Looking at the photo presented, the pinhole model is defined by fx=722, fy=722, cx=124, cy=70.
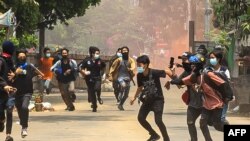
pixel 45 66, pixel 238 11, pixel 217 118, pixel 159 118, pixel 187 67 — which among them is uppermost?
pixel 238 11

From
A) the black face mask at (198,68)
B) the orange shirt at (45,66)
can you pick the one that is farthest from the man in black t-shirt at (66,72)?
the black face mask at (198,68)

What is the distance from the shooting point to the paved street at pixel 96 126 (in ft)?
44.1

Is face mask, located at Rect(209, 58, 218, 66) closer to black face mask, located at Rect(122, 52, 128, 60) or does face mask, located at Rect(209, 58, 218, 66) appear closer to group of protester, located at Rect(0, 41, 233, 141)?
group of protester, located at Rect(0, 41, 233, 141)

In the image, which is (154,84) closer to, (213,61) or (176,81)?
(176,81)

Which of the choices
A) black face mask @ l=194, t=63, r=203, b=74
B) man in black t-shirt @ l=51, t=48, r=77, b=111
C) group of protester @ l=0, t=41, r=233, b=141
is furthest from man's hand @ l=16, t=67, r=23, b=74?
man in black t-shirt @ l=51, t=48, r=77, b=111

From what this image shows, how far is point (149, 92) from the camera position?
12.0 m

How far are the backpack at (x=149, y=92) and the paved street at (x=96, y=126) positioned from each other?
4.05ft

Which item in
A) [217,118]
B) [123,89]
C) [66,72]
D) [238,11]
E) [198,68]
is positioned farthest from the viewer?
[123,89]

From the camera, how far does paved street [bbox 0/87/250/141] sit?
13445 mm

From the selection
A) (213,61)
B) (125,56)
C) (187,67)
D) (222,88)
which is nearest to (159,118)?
(187,67)

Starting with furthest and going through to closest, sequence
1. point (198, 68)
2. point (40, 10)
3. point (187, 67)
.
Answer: point (40, 10)
point (187, 67)
point (198, 68)

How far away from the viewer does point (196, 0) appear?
7756 centimetres

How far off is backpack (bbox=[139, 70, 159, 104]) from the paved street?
4.05 ft

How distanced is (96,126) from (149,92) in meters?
3.79
